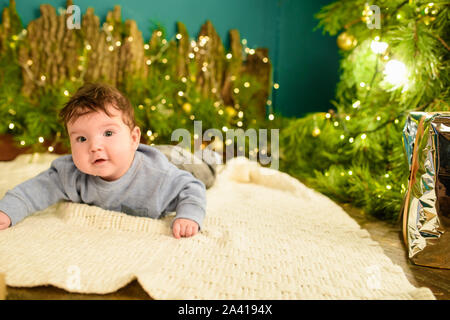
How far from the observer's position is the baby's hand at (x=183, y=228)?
2.73ft

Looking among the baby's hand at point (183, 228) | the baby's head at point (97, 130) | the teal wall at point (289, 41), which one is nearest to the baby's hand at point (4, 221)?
the baby's head at point (97, 130)

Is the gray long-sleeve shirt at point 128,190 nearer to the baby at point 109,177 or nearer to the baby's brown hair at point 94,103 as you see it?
the baby at point 109,177

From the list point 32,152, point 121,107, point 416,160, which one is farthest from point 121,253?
point 32,152

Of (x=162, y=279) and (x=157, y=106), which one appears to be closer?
(x=162, y=279)

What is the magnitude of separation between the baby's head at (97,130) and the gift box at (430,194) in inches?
27.8

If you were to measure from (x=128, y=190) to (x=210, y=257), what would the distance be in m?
0.31

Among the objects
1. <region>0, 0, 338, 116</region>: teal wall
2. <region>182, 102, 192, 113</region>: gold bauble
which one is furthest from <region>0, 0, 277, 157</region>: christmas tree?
<region>0, 0, 338, 116</region>: teal wall

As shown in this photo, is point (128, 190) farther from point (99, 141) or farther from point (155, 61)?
point (155, 61)

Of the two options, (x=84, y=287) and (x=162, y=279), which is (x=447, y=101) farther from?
Answer: (x=84, y=287)

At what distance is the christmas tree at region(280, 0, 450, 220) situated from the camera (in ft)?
3.76

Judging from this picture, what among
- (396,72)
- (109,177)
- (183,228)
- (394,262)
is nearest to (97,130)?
(109,177)

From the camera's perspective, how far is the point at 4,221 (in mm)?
814

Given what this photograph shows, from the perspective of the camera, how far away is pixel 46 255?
2.29 feet

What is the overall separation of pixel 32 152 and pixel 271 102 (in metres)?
1.60
